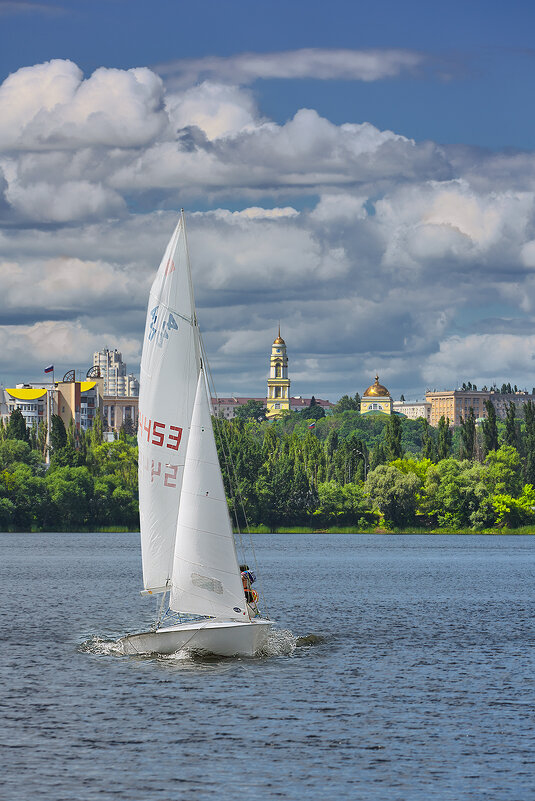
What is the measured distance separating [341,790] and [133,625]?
106 feet

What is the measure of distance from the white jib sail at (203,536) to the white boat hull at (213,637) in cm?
70

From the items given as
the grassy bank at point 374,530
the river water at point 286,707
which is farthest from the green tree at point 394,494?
the river water at point 286,707

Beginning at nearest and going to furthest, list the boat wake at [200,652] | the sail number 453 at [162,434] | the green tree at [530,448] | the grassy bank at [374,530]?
the sail number 453 at [162,434] < the boat wake at [200,652] < the grassy bank at [374,530] < the green tree at [530,448]

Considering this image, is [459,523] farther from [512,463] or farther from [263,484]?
[263,484]

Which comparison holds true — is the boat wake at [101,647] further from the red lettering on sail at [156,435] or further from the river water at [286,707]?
the red lettering on sail at [156,435]

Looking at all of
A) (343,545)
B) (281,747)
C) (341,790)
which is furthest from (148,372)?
(343,545)

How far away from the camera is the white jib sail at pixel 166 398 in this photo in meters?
44.2

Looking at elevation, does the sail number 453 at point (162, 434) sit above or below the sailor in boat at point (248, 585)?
above

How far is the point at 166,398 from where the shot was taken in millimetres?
44594

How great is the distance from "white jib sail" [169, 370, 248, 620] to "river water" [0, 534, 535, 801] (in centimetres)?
274

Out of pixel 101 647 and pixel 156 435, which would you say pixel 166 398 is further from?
pixel 101 647

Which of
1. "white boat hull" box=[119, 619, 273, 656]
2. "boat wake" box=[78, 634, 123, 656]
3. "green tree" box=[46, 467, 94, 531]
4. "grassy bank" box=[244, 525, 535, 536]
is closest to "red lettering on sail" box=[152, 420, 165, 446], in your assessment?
"white boat hull" box=[119, 619, 273, 656]

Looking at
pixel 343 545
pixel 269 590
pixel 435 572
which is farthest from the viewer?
pixel 343 545

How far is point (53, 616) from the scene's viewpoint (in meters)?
67.9
